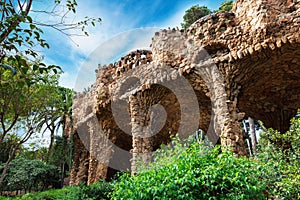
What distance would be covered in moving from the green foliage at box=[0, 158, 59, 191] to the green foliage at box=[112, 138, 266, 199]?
545 inches

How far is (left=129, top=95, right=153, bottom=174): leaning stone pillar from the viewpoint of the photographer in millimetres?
7629

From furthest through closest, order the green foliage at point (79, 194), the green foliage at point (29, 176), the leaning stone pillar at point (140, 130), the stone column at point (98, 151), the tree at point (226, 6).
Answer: the green foliage at point (29, 176), the tree at point (226, 6), the stone column at point (98, 151), the leaning stone pillar at point (140, 130), the green foliage at point (79, 194)

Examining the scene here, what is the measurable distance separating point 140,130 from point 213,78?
2.68 metres

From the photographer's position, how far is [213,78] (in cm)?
663

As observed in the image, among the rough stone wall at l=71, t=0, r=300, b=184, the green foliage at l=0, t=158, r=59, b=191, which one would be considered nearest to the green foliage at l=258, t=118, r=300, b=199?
the rough stone wall at l=71, t=0, r=300, b=184

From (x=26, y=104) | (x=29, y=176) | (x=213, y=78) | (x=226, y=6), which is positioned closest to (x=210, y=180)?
(x=213, y=78)

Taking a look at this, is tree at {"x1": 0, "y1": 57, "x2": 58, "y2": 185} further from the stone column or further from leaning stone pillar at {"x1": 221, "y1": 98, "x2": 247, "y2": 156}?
leaning stone pillar at {"x1": 221, "y1": 98, "x2": 247, "y2": 156}

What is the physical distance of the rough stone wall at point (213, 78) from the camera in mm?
5859

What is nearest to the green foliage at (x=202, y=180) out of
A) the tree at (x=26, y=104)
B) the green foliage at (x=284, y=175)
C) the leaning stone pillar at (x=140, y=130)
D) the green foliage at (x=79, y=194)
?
the green foliage at (x=284, y=175)

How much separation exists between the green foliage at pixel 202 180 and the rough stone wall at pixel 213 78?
235cm

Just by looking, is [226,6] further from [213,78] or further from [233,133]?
[233,133]

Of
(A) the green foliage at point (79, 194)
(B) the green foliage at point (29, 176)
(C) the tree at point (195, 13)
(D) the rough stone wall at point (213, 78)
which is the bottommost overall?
(A) the green foliage at point (79, 194)

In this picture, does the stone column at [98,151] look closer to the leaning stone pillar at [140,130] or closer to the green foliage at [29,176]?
the leaning stone pillar at [140,130]

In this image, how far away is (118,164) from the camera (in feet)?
41.2
